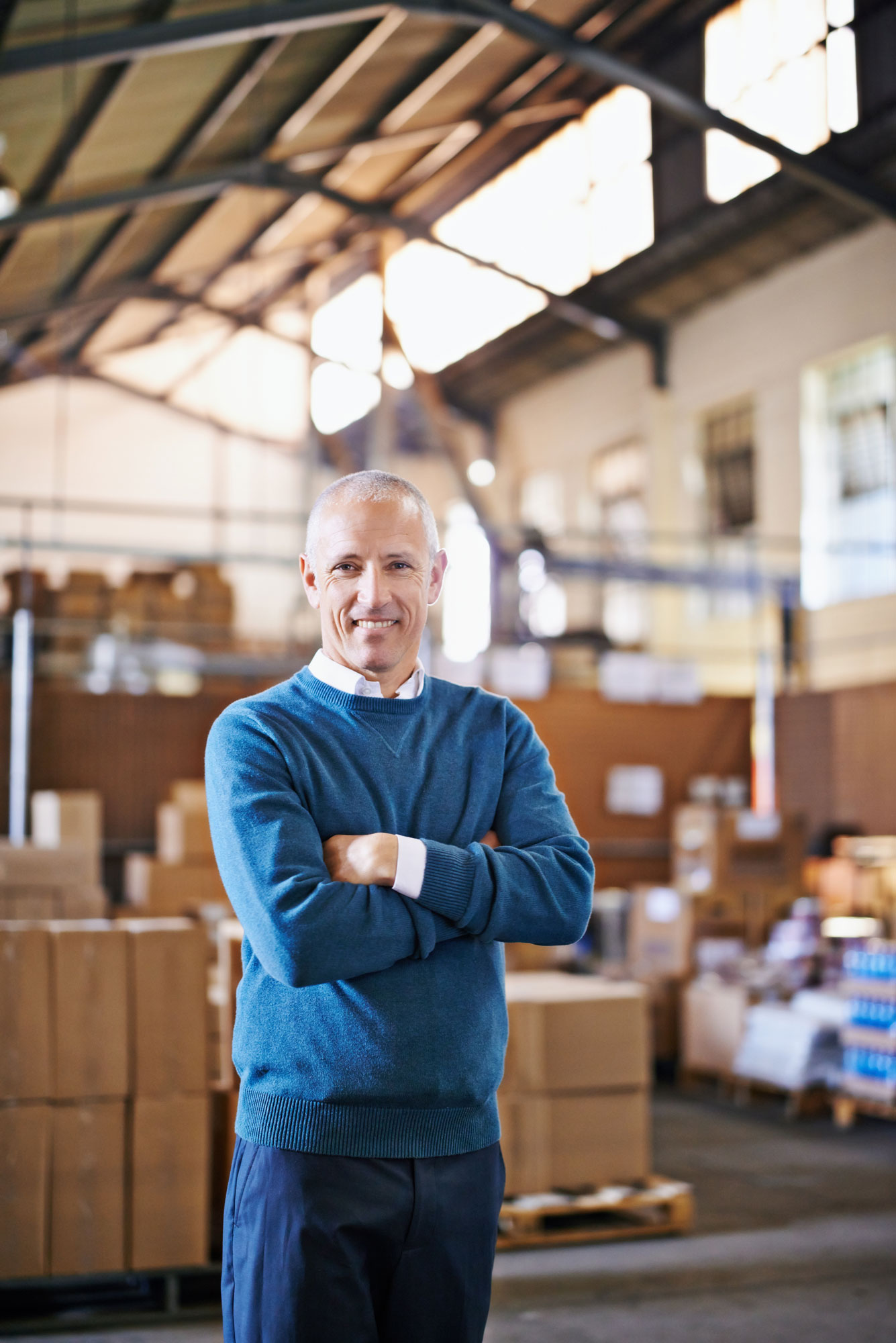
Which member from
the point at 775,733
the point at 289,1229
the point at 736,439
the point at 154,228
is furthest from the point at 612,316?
the point at 289,1229

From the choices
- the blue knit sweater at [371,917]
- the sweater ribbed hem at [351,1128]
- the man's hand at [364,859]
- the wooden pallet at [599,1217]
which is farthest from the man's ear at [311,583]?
the wooden pallet at [599,1217]

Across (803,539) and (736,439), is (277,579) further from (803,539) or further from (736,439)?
(803,539)

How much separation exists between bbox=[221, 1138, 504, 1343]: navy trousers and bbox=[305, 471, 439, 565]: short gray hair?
813 millimetres

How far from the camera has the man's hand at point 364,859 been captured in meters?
1.67

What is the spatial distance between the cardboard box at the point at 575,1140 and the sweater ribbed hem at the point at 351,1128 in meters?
3.15

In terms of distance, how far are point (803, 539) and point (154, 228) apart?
7.58m

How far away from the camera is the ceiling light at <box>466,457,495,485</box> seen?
19.7 meters

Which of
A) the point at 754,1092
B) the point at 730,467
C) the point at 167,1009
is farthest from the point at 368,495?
the point at 730,467

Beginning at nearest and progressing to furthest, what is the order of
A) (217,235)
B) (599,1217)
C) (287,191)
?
1. (599,1217)
2. (287,191)
3. (217,235)

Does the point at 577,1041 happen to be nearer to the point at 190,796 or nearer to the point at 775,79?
the point at 190,796

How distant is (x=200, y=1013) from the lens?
4266 mm

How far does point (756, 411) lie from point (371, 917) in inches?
555

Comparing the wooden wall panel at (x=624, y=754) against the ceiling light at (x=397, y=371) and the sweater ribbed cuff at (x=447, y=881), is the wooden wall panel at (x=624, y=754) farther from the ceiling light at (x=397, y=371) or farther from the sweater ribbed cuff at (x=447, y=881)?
the sweater ribbed cuff at (x=447, y=881)

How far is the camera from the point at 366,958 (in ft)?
5.35
